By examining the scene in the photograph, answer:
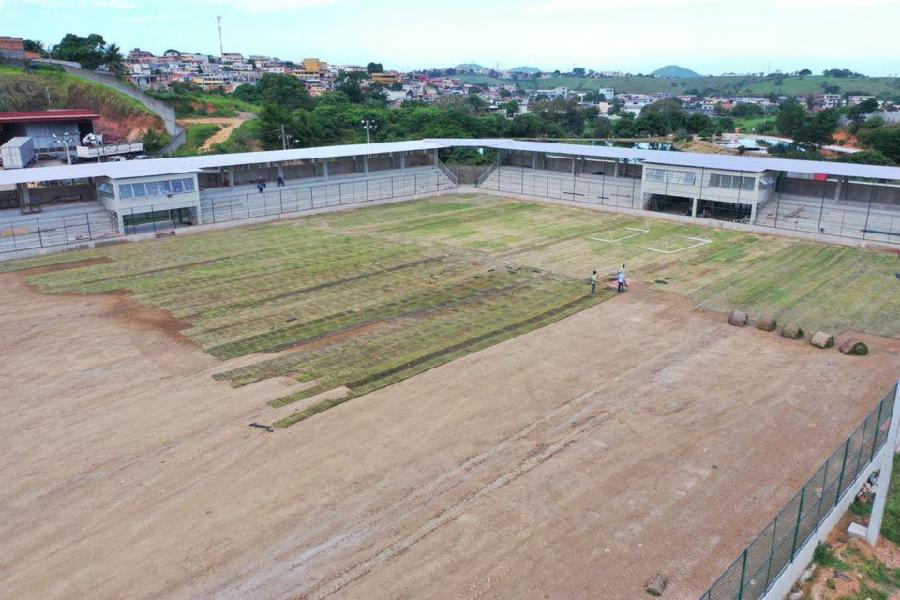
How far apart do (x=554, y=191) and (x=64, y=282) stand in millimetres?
37264

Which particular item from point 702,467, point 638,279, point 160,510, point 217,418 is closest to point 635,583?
point 702,467

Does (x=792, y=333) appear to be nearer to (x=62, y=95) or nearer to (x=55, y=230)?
(x=55, y=230)

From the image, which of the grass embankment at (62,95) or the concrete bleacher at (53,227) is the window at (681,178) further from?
the grass embankment at (62,95)

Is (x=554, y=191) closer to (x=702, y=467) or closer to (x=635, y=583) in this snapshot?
(x=702, y=467)

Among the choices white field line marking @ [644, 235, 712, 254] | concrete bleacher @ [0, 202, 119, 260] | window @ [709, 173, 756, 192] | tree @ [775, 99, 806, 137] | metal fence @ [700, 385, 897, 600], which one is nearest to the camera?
metal fence @ [700, 385, 897, 600]

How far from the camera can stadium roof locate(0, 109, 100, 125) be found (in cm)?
6502

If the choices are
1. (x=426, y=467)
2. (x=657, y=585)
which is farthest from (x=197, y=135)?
(x=657, y=585)

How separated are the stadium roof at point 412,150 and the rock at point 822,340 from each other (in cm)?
2145

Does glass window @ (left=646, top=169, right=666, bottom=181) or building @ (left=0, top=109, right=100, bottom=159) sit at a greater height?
building @ (left=0, top=109, right=100, bottom=159)

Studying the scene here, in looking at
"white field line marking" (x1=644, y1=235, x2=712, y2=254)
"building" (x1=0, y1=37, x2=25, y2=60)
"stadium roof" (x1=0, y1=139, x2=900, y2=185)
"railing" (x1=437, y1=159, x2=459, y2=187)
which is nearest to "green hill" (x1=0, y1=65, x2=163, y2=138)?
"building" (x1=0, y1=37, x2=25, y2=60)

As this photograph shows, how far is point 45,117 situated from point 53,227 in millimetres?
32892

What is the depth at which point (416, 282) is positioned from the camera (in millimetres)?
32594

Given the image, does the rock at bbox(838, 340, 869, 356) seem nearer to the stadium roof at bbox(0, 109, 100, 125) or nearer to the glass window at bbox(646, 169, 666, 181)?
the glass window at bbox(646, 169, 666, 181)

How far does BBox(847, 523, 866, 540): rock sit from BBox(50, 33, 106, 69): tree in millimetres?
105812
